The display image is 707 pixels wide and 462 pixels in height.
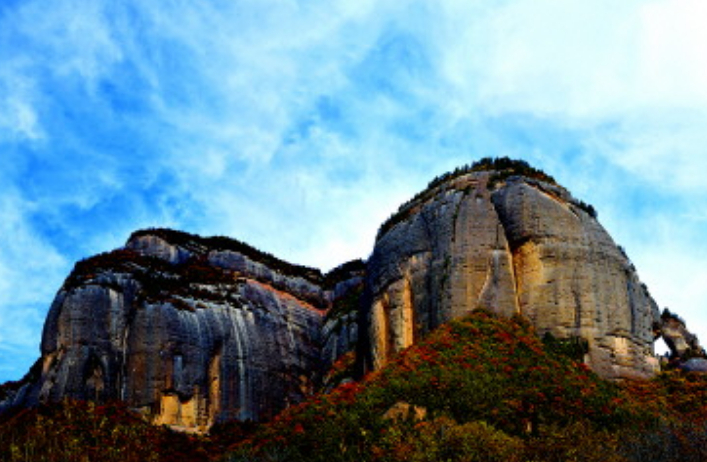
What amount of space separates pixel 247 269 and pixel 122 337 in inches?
612

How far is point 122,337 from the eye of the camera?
54.8 m

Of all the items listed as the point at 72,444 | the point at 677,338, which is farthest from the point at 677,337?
the point at 72,444

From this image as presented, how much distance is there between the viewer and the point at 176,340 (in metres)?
55.6

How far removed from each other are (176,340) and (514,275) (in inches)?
881

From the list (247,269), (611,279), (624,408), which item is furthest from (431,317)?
(247,269)

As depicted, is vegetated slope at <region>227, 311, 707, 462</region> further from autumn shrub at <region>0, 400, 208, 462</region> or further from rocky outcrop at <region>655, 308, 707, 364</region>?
rocky outcrop at <region>655, 308, 707, 364</region>

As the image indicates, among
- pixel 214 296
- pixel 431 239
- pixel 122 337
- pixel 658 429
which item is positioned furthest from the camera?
pixel 214 296

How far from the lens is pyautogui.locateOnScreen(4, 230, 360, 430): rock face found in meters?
52.9

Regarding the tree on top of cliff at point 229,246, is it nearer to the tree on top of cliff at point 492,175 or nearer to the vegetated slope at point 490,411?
the tree on top of cliff at point 492,175

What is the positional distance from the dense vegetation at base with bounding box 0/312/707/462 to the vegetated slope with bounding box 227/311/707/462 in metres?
0.05

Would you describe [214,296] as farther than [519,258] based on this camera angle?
Yes

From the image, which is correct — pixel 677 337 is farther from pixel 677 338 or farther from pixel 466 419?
pixel 466 419

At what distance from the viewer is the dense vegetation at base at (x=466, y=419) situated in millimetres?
Result: 27703

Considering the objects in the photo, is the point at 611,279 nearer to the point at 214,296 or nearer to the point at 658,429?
the point at 658,429
